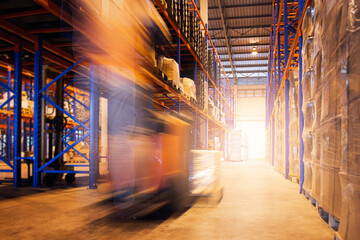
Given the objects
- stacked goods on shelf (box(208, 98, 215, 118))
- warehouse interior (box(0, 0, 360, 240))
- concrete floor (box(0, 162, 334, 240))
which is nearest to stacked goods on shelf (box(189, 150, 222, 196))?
warehouse interior (box(0, 0, 360, 240))

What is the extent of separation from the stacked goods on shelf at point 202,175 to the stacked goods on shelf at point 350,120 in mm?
2158

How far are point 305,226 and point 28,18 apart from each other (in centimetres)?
478

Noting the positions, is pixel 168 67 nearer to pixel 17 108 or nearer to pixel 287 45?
pixel 287 45

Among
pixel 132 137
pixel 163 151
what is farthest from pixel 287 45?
pixel 132 137

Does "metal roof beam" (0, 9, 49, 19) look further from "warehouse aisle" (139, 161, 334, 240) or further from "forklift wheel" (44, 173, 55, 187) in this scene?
"warehouse aisle" (139, 161, 334, 240)

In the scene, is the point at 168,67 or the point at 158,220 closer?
the point at 158,220

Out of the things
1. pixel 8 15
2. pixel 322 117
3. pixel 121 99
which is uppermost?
pixel 8 15

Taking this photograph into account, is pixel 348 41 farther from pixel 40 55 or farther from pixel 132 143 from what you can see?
pixel 40 55

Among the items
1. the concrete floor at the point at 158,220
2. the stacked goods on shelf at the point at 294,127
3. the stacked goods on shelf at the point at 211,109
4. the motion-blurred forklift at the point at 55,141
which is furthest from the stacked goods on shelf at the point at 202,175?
the stacked goods on shelf at the point at 211,109

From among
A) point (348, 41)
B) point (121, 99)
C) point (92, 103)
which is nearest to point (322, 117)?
point (348, 41)

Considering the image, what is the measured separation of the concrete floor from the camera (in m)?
2.60

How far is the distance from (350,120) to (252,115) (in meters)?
27.0

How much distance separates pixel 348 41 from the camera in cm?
203

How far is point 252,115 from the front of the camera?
28.3 metres
